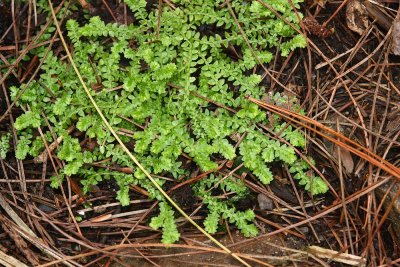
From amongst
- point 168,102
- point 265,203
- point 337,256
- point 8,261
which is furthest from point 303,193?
point 8,261

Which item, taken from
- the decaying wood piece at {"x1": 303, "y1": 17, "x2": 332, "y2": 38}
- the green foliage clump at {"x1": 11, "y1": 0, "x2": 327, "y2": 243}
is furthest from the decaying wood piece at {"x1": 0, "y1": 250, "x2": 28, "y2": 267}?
the decaying wood piece at {"x1": 303, "y1": 17, "x2": 332, "y2": 38}

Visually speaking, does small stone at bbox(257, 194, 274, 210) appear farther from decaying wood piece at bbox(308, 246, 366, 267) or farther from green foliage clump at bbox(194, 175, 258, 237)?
decaying wood piece at bbox(308, 246, 366, 267)

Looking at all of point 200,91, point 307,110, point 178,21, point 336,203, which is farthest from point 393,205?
point 178,21

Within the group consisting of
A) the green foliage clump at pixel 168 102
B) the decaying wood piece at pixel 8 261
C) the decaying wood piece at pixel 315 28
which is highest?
the decaying wood piece at pixel 315 28

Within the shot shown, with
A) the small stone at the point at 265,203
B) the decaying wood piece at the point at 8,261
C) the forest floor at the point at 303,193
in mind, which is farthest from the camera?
the small stone at the point at 265,203

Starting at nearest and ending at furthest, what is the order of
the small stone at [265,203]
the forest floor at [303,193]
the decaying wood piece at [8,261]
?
the decaying wood piece at [8,261]
the forest floor at [303,193]
the small stone at [265,203]

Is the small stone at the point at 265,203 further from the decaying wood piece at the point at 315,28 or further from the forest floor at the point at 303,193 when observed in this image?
the decaying wood piece at the point at 315,28

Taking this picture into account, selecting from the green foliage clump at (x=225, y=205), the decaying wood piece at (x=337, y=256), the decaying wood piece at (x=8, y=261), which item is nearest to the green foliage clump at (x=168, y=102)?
the green foliage clump at (x=225, y=205)
